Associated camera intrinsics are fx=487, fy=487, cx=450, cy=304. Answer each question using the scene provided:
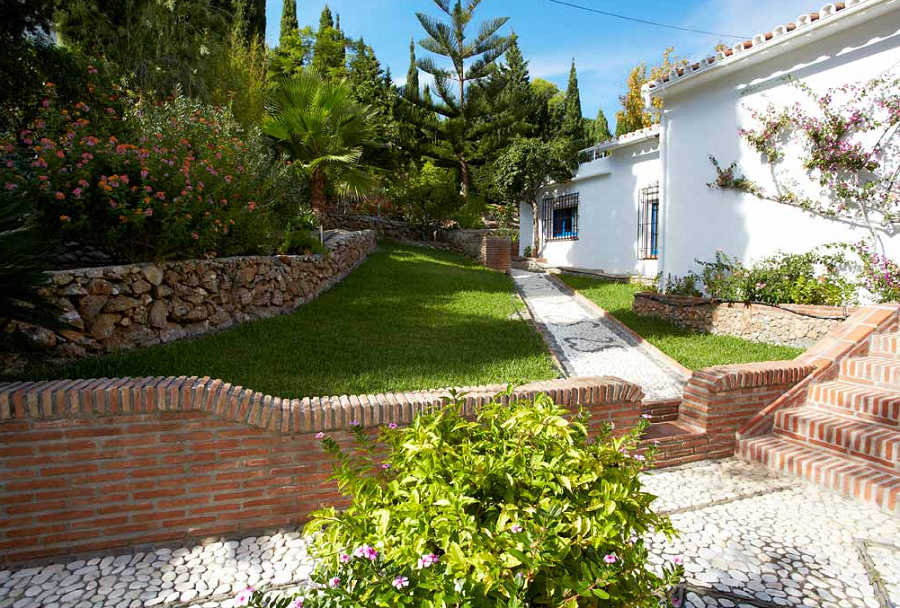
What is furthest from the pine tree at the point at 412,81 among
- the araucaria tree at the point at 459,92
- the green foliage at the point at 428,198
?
the green foliage at the point at 428,198

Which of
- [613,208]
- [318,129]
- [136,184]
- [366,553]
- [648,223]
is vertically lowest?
[366,553]

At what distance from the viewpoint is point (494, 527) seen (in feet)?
4.80

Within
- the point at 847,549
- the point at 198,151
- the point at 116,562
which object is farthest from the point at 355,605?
the point at 198,151

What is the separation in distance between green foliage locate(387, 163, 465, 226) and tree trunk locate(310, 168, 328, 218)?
15.1 feet

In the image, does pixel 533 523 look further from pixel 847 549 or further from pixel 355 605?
pixel 847 549

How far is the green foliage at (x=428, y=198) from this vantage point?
49.0 ft

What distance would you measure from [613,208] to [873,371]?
8.16 metres

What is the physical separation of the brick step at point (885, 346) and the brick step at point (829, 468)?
3.99 feet

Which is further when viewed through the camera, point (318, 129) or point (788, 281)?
point (318, 129)

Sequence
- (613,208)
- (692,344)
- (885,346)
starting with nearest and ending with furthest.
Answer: (885,346), (692,344), (613,208)

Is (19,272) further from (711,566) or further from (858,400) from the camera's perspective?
(858,400)

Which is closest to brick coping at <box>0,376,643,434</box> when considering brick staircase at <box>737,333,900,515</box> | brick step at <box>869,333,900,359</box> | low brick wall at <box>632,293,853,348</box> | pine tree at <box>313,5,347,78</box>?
brick staircase at <box>737,333,900,515</box>

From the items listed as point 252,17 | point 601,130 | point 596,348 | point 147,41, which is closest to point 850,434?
point 596,348

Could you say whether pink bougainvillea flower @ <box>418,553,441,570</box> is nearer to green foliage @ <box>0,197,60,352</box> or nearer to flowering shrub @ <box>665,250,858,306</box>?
green foliage @ <box>0,197,60,352</box>
